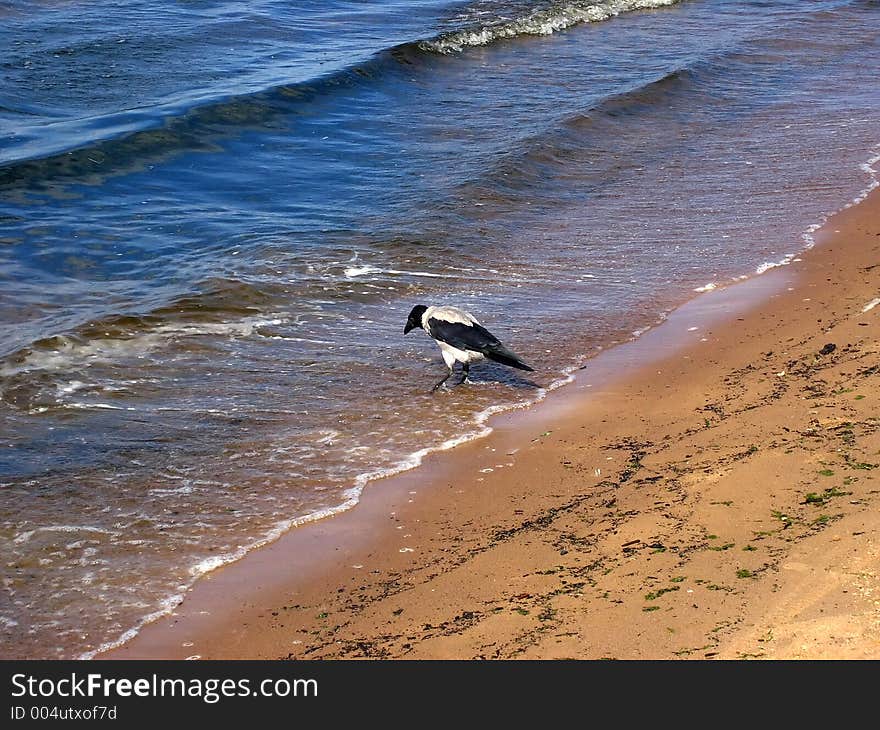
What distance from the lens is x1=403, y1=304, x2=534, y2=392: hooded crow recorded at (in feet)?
28.2

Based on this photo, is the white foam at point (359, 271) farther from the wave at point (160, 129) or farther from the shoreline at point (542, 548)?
the wave at point (160, 129)

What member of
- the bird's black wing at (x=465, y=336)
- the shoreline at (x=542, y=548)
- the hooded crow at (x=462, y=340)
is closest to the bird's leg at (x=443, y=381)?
the hooded crow at (x=462, y=340)

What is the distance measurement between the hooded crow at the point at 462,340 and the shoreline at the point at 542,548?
459 millimetres

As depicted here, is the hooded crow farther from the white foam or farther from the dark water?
the white foam

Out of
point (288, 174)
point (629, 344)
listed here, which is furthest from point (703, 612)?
point (288, 174)

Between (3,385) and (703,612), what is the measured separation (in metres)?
5.91

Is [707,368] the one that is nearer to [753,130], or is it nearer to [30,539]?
[30,539]

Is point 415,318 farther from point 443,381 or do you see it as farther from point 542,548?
point 542,548

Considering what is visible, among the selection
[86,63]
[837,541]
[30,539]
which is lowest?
[30,539]

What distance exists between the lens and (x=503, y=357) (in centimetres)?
855

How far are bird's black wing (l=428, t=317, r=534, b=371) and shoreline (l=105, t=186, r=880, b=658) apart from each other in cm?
40

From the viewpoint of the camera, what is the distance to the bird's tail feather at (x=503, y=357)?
8.51 metres

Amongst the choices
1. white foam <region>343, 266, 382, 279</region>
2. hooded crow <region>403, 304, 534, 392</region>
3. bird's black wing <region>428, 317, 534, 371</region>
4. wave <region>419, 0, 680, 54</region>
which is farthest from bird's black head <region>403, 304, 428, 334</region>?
wave <region>419, 0, 680, 54</region>

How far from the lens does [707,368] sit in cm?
882
